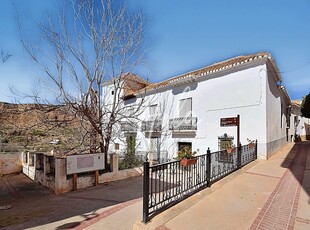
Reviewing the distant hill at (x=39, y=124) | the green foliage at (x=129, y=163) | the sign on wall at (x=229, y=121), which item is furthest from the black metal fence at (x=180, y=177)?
the distant hill at (x=39, y=124)

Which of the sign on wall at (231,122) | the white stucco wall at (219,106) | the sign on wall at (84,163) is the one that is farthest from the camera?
the sign on wall at (231,122)

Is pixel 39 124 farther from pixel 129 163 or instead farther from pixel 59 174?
pixel 129 163

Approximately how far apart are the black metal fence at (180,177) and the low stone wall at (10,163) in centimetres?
990

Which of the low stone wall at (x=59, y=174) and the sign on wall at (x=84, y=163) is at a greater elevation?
the sign on wall at (x=84, y=163)

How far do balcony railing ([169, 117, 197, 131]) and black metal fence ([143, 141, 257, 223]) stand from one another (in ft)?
20.2

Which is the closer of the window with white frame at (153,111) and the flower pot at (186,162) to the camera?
the flower pot at (186,162)

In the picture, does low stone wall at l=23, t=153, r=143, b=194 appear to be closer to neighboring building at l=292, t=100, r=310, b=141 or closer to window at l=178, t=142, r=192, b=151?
window at l=178, t=142, r=192, b=151

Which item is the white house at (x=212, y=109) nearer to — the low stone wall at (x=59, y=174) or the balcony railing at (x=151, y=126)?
the balcony railing at (x=151, y=126)

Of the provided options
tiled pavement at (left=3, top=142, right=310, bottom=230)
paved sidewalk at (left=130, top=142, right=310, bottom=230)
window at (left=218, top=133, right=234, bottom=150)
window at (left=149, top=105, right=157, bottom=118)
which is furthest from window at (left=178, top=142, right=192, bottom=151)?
paved sidewalk at (left=130, top=142, right=310, bottom=230)

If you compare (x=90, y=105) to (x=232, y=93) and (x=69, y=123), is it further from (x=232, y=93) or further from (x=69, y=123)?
(x=232, y=93)

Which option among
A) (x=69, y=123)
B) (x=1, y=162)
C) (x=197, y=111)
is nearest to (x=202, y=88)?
(x=197, y=111)

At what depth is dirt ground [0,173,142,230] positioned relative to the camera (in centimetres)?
477

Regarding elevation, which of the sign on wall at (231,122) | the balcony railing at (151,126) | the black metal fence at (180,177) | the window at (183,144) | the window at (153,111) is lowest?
the window at (183,144)

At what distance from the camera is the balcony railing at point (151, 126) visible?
16.7 m
